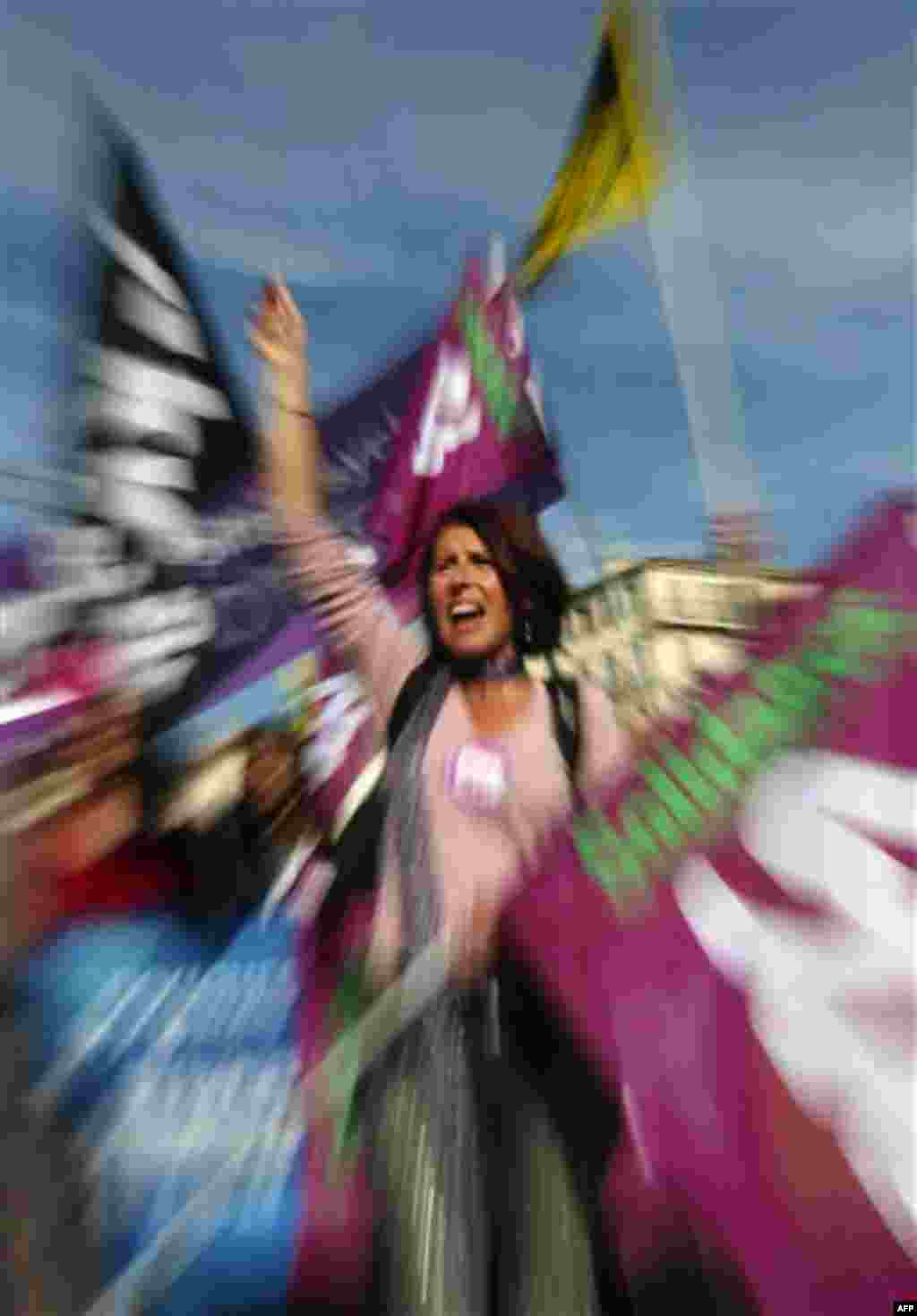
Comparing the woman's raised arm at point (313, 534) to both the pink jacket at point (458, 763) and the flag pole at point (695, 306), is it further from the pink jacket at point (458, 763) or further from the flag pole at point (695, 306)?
the flag pole at point (695, 306)

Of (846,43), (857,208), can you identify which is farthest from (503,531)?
(846,43)

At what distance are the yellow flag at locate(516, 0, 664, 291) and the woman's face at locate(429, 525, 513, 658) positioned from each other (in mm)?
329

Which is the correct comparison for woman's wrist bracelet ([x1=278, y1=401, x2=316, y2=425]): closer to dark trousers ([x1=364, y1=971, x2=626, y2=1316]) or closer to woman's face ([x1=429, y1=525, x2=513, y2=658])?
woman's face ([x1=429, y1=525, x2=513, y2=658])

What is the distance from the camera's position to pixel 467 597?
1.42 m

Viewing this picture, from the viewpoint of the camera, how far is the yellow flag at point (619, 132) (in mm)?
1396

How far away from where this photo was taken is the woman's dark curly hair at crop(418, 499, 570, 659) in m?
1.39

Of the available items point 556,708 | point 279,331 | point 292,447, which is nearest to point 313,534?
point 292,447

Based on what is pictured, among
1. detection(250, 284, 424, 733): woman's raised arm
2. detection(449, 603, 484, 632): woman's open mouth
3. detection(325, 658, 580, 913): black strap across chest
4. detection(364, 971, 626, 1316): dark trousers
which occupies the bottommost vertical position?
detection(364, 971, 626, 1316): dark trousers

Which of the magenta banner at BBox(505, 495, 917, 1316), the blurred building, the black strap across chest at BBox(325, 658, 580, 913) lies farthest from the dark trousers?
the blurred building

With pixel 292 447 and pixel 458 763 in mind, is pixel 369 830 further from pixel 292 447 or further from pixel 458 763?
pixel 292 447

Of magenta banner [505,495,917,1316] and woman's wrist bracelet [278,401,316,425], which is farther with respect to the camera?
woman's wrist bracelet [278,401,316,425]

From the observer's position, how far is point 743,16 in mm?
1407

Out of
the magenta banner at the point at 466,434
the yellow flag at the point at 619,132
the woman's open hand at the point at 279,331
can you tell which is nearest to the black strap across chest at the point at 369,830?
the magenta banner at the point at 466,434

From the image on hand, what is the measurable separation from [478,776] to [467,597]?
0.18m
